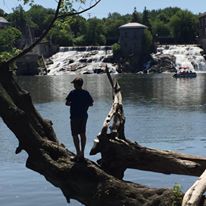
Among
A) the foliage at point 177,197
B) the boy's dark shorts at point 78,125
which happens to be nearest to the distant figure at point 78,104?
the boy's dark shorts at point 78,125

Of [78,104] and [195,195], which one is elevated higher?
[78,104]

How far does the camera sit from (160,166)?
45.8ft

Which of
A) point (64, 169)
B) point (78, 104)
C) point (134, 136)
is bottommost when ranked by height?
point (134, 136)

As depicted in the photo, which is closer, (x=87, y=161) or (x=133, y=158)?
(x=87, y=161)

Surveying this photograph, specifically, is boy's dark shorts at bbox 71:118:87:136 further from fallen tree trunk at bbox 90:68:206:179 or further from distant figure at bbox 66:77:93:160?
fallen tree trunk at bbox 90:68:206:179

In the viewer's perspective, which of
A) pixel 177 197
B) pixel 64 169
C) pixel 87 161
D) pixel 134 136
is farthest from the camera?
pixel 134 136

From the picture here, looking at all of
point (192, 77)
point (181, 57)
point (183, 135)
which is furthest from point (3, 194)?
point (181, 57)

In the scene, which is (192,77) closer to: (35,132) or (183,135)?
(183,135)

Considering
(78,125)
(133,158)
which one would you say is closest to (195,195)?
(133,158)

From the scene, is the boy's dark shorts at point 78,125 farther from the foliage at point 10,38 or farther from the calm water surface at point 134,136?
the calm water surface at point 134,136

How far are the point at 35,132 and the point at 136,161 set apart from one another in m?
2.36

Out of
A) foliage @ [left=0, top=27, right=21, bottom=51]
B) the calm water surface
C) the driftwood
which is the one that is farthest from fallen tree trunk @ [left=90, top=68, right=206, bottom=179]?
the calm water surface

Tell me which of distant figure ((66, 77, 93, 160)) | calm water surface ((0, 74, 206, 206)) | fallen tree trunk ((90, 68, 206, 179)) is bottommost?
calm water surface ((0, 74, 206, 206))

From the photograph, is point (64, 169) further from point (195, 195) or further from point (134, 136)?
point (134, 136)
